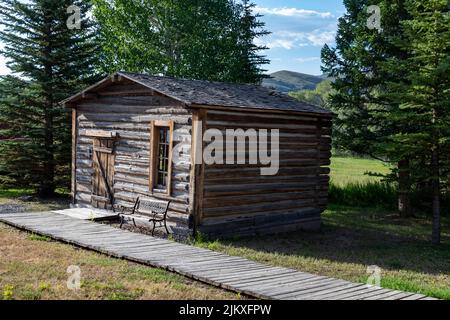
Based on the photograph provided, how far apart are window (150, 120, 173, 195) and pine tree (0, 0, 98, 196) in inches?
311

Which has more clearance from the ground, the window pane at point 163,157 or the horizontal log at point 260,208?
the window pane at point 163,157

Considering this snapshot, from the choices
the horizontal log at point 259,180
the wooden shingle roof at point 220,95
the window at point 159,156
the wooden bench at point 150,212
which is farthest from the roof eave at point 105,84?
the wooden bench at point 150,212

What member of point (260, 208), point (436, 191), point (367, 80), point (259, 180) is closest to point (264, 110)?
point (259, 180)

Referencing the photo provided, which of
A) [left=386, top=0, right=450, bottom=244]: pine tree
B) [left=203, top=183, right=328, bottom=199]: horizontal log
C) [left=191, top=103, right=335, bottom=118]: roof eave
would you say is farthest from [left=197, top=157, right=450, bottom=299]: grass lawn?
[left=191, top=103, right=335, bottom=118]: roof eave

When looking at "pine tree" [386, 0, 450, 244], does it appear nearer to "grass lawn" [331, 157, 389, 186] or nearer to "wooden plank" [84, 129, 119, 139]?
"grass lawn" [331, 157, 389, 186]

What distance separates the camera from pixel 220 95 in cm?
1569

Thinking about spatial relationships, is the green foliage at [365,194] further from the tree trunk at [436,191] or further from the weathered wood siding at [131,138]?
the weathered wood siding at [131,138]

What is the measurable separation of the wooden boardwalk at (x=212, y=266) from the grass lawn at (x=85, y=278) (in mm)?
314

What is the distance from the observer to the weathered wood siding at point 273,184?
Result: 14.6 meters

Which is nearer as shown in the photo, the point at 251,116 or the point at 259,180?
the point at 251,116

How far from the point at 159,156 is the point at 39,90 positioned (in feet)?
30.6

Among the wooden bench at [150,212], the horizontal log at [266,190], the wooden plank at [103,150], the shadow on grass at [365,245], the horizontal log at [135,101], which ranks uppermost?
the horizontal log at [135,101]

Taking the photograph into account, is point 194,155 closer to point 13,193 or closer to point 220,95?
point 220,95

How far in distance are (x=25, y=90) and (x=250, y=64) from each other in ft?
40.6
